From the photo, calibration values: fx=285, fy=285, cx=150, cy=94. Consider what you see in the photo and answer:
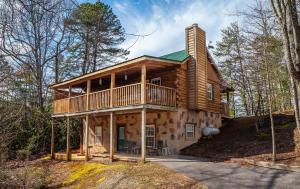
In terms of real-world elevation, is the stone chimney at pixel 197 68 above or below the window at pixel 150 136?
above

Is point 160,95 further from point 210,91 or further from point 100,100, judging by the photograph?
point 210,91

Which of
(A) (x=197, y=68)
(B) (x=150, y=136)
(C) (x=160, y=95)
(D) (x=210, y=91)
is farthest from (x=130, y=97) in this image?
(D) (x=210, y=91)

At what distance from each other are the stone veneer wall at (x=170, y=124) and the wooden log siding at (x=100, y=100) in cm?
263

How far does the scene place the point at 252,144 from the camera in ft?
51.9

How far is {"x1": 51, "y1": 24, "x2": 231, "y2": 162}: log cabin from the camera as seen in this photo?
15109 millimetres

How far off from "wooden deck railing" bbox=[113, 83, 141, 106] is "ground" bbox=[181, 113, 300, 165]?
4453 millimetres

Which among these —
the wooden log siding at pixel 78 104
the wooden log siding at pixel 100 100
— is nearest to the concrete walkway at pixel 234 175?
the wooden log siding at pixel 100 100

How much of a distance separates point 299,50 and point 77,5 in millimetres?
Answer: 2941

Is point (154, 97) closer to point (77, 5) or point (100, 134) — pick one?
point (100, 134)

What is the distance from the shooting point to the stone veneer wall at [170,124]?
16375mm

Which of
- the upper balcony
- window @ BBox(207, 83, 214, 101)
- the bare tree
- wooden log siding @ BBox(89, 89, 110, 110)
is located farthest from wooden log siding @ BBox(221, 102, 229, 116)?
the bare tree

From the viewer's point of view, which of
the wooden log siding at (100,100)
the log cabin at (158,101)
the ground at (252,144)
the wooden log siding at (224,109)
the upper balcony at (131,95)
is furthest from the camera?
the wooden log siding at (224,109)

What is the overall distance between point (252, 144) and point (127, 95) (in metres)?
7.42

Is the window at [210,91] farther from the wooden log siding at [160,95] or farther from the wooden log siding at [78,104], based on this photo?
the wooden log siding at [78,104]
